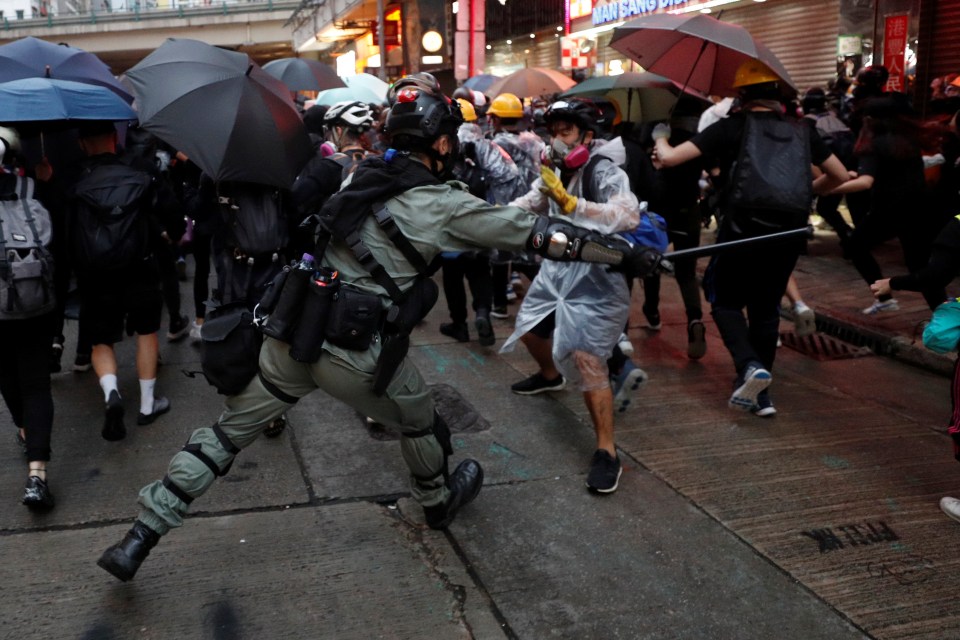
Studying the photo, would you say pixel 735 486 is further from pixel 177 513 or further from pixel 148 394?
pixel 148 394

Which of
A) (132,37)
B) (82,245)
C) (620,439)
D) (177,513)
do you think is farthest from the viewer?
(132,37)

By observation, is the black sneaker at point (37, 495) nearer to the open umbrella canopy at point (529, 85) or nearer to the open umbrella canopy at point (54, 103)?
the open umbrella canopy at point (54, 103)

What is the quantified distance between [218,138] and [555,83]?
7.20 m

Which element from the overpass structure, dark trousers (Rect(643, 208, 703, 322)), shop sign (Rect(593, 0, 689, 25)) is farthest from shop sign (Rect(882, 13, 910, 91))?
the overpass structure

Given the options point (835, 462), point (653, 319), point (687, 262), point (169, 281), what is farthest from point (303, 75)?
point (835, 462)

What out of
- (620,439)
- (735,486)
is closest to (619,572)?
(735,486)

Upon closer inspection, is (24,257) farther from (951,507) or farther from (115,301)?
(951,507)

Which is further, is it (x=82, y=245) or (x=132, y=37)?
(x=132, y=37)

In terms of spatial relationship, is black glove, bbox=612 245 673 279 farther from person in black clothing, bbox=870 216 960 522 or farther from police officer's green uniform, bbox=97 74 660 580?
person in black clothing, bbox=870 216 960 522

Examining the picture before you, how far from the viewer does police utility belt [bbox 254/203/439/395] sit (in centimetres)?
320

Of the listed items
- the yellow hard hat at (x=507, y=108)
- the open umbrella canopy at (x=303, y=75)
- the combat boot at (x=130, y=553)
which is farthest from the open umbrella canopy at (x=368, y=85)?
the combat boot at (x=130, y=553)

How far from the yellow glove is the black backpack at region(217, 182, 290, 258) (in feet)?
4.45

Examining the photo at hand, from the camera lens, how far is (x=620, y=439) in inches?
194

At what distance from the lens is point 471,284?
7070 mm
